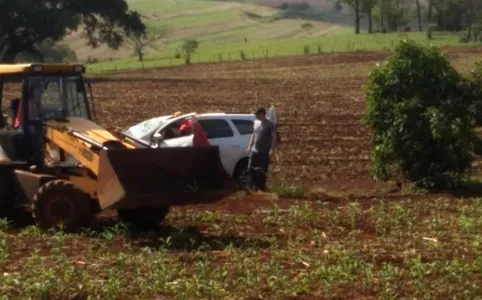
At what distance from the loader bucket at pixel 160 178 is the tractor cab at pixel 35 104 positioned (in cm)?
190

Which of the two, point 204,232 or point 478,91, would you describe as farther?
point 478,91

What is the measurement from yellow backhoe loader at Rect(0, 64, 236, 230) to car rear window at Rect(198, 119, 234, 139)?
5210 millimetres

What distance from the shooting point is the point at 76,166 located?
1648 cm

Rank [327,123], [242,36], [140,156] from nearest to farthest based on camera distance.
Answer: [140,156] < [327,123] < [242,36]

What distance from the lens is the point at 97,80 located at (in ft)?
184

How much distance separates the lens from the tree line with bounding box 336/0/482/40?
102 m

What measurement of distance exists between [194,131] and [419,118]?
195 inches

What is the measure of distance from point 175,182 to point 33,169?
2494 mm

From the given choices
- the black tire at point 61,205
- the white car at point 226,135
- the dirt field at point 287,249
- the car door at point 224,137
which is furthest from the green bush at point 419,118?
the black tire at point 61,205

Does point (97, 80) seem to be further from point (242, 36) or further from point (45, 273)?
point (242, 36)

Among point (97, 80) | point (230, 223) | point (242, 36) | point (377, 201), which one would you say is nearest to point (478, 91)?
point (377, 201)

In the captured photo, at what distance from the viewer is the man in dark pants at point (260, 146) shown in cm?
2136

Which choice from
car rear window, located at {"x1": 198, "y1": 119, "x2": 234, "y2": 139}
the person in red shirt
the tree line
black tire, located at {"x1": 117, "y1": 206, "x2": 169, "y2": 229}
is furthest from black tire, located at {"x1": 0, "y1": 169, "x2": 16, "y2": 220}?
the tree line

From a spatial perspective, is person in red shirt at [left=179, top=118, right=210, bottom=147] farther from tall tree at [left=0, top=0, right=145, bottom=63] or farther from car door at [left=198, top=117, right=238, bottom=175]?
tall tree at [left=0, top=0, right=145, bottom=63]
